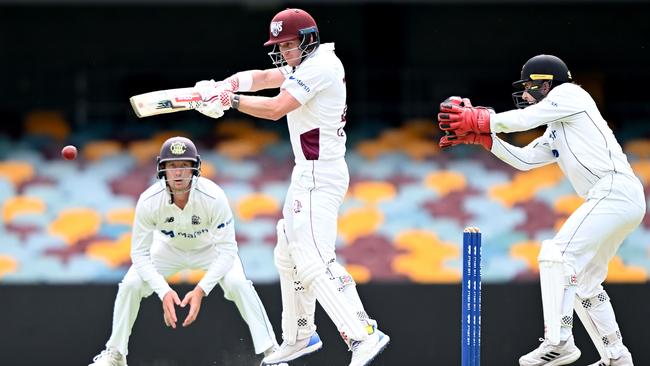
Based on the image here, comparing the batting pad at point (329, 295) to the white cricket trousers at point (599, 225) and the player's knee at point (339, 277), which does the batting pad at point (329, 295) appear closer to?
the player's knee at point (339, 277)

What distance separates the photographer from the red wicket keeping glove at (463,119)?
232 inches

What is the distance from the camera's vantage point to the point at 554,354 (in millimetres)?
5922

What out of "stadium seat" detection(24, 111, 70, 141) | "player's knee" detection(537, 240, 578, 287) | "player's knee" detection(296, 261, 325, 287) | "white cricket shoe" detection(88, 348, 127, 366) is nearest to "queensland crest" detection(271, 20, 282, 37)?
"player's knee" detection(296, 261, 325, 287)

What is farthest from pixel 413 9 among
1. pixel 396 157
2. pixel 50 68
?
pixel 50 68

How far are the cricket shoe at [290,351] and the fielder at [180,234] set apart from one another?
121 millimetres

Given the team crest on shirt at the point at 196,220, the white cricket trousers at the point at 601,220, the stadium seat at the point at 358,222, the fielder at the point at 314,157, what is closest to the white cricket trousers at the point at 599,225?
the white cricket trousers at the point at 601,220

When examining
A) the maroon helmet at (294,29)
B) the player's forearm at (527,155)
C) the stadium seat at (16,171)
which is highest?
the maroon helmet at (294,29)

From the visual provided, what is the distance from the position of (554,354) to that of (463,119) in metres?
1.30

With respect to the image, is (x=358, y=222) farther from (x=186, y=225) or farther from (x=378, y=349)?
(x=378, y=349)

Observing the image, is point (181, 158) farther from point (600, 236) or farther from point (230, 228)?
point (600, 236)

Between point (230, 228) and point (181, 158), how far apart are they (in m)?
0.50

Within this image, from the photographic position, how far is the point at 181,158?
6.38m

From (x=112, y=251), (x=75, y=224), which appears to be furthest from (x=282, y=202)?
(x=75, y=224)

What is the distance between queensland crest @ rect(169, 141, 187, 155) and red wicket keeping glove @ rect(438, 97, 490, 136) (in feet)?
4.82
